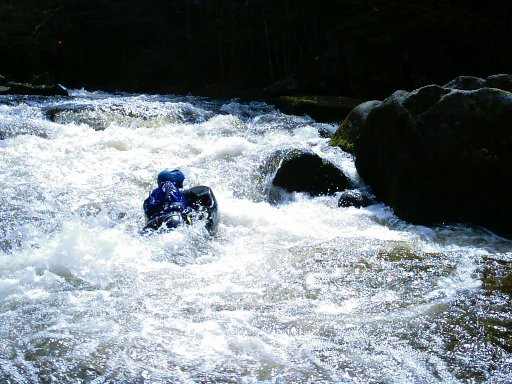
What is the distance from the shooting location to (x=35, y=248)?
18.8 feet

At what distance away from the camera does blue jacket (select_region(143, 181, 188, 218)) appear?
6.30 meters

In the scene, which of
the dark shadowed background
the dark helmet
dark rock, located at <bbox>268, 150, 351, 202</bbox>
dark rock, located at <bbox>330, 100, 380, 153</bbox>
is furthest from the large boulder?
the dark shadowed background

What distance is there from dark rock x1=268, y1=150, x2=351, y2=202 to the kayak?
1494mm

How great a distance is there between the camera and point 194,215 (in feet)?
20.6

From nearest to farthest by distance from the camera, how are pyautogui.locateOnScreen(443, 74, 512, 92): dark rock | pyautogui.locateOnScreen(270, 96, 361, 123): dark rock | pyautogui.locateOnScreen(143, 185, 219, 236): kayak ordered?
pyautogui.locateOnScreen(143, 185, 219, 236): kayak → pyautogui.locateOnScreen(443, 74, 512, 92): dark rock → pyautogui.locateOnScreen(270, 96, 361, 123): dark rock

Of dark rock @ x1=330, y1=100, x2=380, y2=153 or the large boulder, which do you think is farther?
dark rock @ x1=330, y1=100, x2=380, y2=153

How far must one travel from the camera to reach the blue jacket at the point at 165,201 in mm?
6301

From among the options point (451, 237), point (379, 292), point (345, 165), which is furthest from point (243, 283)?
point (345, 165)

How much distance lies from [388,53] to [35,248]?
11024 millimetres

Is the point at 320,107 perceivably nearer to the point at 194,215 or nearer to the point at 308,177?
the point at 308,177

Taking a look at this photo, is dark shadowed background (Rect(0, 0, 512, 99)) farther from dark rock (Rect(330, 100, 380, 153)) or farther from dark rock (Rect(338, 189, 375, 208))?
dark rock (Rect(338, 189, 375, 208))

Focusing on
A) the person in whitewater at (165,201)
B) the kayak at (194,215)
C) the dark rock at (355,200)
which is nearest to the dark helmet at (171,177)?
the person in whitewater at (165,201)

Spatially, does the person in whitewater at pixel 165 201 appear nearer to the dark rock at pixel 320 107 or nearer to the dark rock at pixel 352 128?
the dark rock at pixel 352 128

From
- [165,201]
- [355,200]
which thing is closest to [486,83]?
[355,200]
